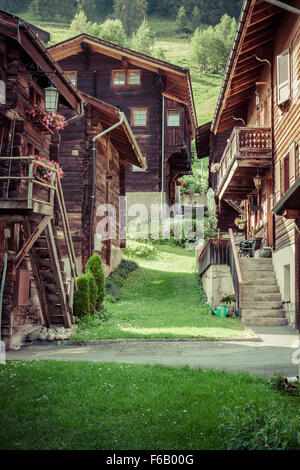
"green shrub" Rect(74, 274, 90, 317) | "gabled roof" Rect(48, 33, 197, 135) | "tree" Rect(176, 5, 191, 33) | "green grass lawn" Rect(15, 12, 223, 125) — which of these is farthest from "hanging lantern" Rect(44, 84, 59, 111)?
"tree" Rect(176, 5, 191, 33)

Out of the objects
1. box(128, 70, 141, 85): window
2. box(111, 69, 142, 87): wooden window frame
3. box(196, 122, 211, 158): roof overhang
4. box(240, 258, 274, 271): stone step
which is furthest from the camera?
box(196, 122, 211, 158): roof overhang

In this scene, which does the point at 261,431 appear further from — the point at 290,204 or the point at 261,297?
the point at 261,297

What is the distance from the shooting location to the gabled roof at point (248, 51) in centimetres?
1518

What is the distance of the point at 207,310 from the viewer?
664 inches

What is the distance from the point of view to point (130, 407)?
6.19m

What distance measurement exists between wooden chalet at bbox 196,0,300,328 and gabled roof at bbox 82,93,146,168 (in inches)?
164

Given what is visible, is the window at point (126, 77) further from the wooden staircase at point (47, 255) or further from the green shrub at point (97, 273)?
the wooden staircase at point (47, 255)

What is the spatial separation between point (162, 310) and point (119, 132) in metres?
9.03

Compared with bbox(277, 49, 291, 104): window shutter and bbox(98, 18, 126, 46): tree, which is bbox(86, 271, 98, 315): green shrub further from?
bbox(98, 18, 126, 46): tree

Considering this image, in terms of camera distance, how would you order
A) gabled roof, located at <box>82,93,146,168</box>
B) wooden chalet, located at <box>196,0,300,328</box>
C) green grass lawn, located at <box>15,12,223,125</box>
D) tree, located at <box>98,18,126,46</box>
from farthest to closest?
tree, located at <box>98,18,126,46</box> → green grass lawn, located at <box>15,12,223,125</box> → gabled roof, located at <box>82,93,146,168</box> → wooden chalet, located at <box>196,0,300,328</box>

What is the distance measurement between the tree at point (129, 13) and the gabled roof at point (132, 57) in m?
91.0

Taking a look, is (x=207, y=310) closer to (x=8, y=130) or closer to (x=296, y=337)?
(x=296, y=337)

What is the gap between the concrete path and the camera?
9.04m

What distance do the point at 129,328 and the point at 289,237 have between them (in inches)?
213
